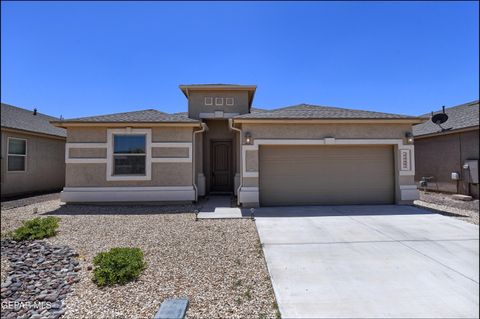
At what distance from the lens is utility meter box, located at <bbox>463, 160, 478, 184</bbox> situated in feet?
34.3

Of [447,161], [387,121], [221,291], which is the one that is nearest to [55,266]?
[221,291]

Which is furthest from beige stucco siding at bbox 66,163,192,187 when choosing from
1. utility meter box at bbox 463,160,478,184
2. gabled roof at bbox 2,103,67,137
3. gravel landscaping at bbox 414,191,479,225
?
utility meter box at bbox 463,160,478,184

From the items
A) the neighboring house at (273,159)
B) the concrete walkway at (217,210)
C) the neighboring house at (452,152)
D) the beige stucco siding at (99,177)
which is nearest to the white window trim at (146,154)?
the neighboring house at (273,159)

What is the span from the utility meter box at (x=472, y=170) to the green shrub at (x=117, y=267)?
12630 mm

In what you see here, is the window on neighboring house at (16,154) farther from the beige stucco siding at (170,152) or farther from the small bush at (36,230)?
the small bush at (36,230)

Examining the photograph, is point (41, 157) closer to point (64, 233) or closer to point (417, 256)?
point (64, 233)

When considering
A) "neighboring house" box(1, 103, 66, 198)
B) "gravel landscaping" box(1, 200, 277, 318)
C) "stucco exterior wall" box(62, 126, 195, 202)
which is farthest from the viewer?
"neighboring house" box(1, 103, 66, 198)

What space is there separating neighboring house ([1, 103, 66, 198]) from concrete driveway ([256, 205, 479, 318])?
11157mm

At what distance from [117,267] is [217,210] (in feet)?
15.4

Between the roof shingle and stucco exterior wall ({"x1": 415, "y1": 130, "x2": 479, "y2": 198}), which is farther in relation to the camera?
stucco exterior wall ({"x1": 415, "y1": 130, "x2": 479, "y2": 198})

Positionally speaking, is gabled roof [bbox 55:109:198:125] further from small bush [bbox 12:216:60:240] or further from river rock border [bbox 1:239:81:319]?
river rock border [bbox 1:239:81:319]

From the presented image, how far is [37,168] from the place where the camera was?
12492 mm

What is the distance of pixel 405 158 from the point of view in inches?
357

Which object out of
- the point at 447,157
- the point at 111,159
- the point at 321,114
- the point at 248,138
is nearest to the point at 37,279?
the point at 111,159
